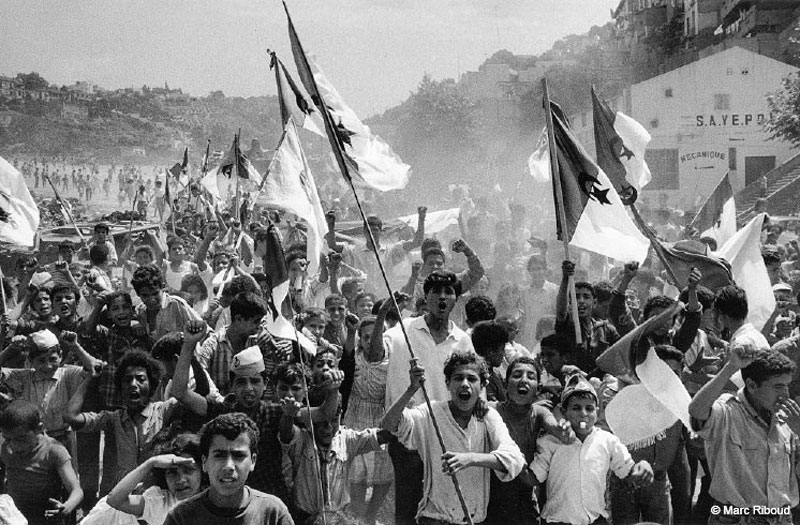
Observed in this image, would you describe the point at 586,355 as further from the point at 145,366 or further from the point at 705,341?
the point at 145,366

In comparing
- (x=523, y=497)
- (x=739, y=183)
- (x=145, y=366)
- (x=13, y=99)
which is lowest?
(x=523, y=497)

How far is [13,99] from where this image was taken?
48938 millimetres

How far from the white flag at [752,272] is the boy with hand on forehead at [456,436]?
3035 millimetres

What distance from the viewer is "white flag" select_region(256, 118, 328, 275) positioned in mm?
5488

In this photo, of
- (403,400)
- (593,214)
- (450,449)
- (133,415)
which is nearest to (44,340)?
(133,415)

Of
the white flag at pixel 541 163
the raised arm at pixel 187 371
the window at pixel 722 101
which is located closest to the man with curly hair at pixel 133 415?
the raised arm at pixel 187 371

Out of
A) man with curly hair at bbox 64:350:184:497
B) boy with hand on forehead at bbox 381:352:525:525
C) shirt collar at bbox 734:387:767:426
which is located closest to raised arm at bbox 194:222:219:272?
man with curly hair at bbox 64:350:184:497

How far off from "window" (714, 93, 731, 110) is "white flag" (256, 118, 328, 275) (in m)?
40.5

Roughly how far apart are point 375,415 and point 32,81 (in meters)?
52.2

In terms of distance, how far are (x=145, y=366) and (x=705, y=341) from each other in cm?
394

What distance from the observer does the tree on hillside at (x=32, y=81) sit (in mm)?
51066

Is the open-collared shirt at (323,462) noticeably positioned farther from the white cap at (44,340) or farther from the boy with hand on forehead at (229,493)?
the white cap at (44,340)

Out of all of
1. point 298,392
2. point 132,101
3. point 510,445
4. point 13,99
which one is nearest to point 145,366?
point 298,392
